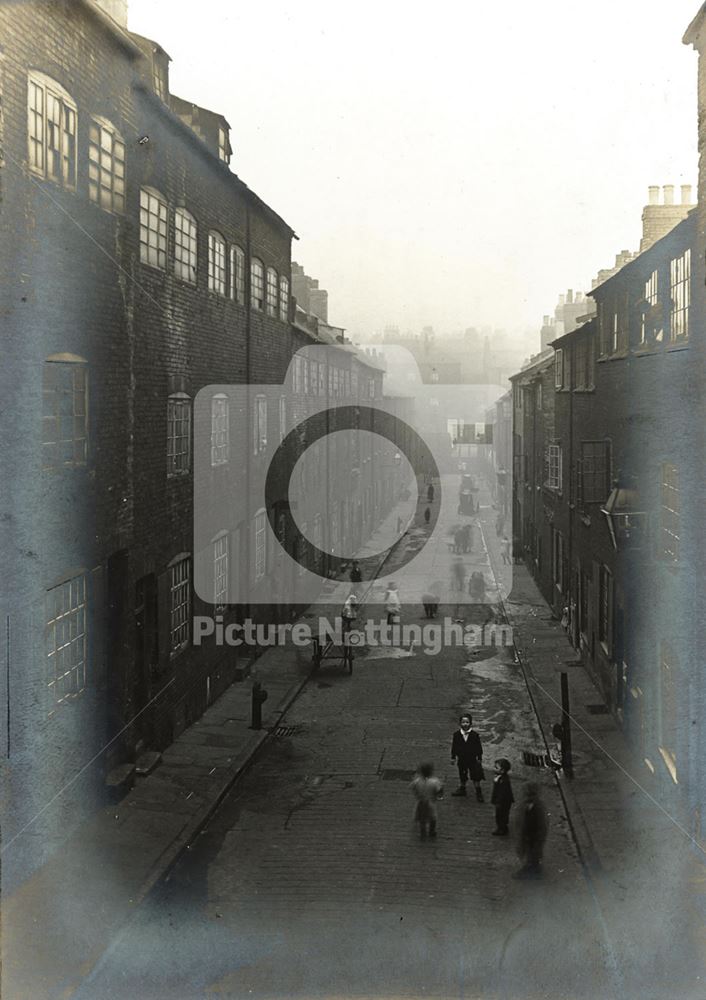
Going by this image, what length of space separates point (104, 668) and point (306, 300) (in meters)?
26.5

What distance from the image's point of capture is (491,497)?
67.5 metres

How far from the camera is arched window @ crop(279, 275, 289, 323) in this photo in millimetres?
23609

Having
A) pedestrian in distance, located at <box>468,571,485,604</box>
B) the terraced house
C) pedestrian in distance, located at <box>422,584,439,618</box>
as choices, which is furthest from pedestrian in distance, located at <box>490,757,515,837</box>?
pedestrian in distance, located at <box>468,571,485,604</box>

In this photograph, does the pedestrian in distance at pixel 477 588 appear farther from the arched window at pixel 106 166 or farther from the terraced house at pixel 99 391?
the arched window at pixel 106 166

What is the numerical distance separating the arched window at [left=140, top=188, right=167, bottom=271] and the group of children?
28.3 ft

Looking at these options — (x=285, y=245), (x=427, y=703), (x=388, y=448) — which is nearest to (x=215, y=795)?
(x=427, y=703)

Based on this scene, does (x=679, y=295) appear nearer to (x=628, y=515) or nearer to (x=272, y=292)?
(x=628, y=515)

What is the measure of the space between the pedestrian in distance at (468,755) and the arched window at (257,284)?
11696 mm

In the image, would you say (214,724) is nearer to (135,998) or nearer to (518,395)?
(135,998)

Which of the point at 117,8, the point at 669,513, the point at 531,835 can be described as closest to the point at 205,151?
the point at 117,8

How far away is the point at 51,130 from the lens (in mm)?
10078

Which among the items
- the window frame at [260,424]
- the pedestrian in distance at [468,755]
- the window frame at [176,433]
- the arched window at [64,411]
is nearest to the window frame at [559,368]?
the window frame at [260,424]

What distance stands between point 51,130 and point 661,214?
15141 mm

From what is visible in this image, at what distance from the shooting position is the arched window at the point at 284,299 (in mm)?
23609
